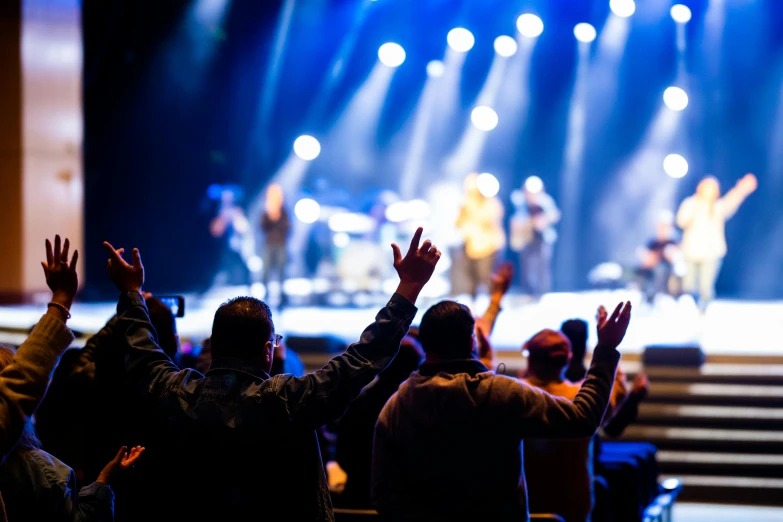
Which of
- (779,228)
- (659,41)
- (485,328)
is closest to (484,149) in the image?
(659,41)

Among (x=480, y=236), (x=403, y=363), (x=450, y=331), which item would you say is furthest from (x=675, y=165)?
(x=450, y=331)

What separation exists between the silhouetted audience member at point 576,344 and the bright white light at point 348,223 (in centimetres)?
880

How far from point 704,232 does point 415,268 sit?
8.03 metres

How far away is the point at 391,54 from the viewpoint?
1413cm

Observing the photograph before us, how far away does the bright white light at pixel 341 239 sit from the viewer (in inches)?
496

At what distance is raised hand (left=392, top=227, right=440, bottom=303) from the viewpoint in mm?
2004

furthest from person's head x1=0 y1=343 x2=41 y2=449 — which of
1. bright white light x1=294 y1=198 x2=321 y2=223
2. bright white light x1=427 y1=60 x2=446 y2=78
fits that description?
bright white light x1=427 y1=60 x2=446 y2=78

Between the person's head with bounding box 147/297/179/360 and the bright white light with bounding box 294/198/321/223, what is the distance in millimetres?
10650

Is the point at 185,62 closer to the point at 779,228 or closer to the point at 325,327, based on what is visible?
the point at 325,327

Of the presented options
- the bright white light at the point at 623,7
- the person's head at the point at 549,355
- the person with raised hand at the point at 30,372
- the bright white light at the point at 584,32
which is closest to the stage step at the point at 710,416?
the person's head at the point at 549,355

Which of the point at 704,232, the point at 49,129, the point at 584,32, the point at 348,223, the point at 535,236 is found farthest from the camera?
the point at 584,32

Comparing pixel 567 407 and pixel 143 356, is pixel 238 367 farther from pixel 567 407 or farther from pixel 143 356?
pixel 567 407

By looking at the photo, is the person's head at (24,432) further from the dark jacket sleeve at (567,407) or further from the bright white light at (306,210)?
the bright white light at (306,210)

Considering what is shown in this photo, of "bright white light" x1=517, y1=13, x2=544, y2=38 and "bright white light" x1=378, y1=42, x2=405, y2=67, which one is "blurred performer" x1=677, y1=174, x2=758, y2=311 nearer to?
"bright white light" x1=517, y1=13, x2=544, y2=38
